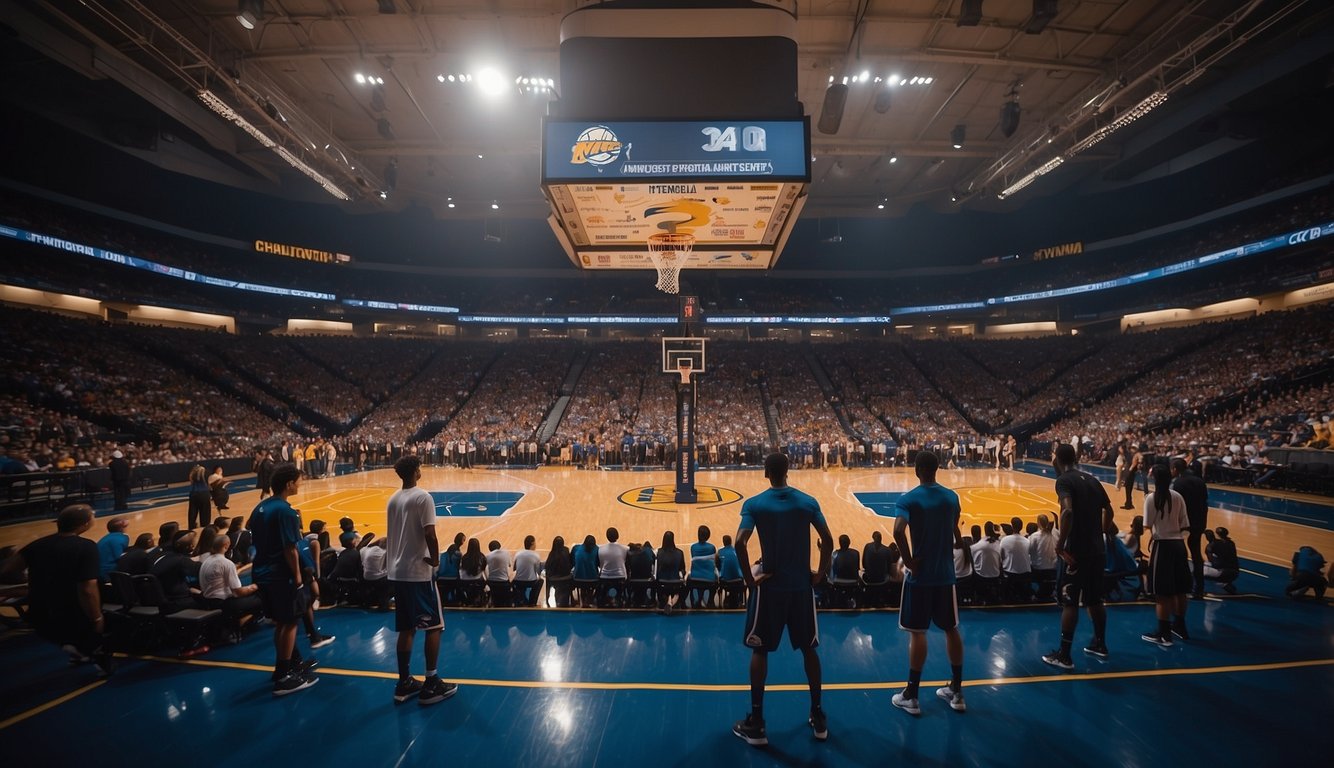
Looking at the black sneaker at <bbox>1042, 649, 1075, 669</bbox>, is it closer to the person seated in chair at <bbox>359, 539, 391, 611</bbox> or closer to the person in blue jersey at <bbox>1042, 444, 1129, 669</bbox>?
the person in blue jersey at <bbox>1042, 444, 1129, 669</bbox>

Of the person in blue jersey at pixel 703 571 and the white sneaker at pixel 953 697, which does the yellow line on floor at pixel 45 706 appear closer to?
the person in blue jersey at pixel 703 571

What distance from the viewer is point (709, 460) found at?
22062mm

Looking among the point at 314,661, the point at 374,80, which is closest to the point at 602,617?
the point at 314,661

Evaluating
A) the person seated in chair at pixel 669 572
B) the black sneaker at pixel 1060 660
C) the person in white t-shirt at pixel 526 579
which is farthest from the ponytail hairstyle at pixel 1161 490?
the person in white t-shirt at pixel 526 579

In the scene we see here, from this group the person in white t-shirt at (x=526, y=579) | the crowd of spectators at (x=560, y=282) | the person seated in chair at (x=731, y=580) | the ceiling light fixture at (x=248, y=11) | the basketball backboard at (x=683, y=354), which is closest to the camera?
the person seated in chair at (x=731, y=580)

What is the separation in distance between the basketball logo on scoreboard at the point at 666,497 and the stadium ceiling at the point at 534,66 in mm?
9870

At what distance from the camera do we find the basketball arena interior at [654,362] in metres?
4.05

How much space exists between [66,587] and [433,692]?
2.79 m

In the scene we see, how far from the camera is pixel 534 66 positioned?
13.0 metres

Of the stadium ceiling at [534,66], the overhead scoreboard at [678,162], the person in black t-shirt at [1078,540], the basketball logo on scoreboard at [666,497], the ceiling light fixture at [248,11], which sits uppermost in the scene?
the stadium ceiling at [534,66]

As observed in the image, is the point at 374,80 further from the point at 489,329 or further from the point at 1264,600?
the point at 489,329

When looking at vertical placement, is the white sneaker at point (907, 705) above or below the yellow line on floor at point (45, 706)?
above

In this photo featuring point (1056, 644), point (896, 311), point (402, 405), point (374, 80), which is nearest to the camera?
point (1056, 644)

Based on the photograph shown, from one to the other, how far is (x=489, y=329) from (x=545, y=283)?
5.16 m
